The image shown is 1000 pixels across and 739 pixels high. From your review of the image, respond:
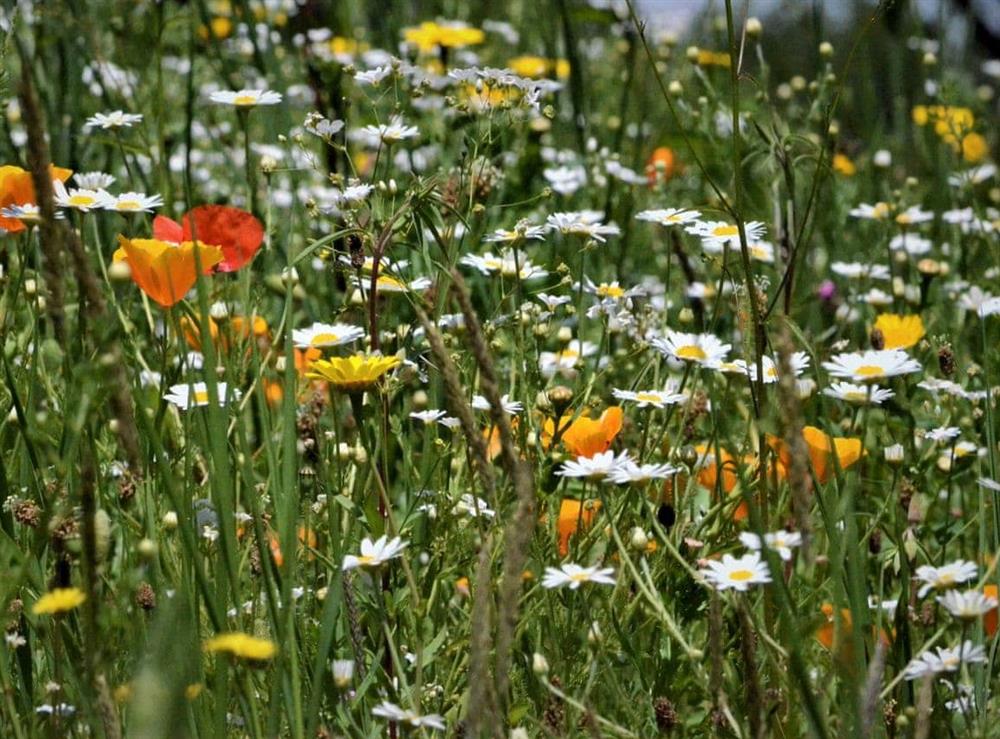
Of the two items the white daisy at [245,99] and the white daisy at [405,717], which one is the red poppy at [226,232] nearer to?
the white daisy at [245,99]

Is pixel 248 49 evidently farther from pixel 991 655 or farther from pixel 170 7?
pixel 991 655

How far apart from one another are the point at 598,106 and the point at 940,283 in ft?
6.05

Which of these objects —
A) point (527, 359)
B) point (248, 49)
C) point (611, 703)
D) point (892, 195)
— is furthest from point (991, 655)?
point (248, 49)

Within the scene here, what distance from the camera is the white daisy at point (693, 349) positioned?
1.55 meters

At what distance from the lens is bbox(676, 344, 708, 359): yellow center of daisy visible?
155 centimetres

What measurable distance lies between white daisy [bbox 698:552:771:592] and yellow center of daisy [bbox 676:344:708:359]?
0.29 m

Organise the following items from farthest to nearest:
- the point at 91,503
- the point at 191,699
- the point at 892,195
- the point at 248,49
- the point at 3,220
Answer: the point at 248,49 < the point at 892,195 < the point at 3,220 < the point at 191,699 < the point at 91,503

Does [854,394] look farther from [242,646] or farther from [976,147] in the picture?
[976,147]

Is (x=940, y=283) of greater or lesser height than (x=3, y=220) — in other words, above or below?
below

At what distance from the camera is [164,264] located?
1.53 m

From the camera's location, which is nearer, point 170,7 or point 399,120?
point 399,120

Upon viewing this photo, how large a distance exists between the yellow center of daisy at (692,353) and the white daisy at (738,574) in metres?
0.29

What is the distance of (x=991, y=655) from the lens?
4.61ft

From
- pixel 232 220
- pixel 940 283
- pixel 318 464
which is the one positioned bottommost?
pixel 940 283
